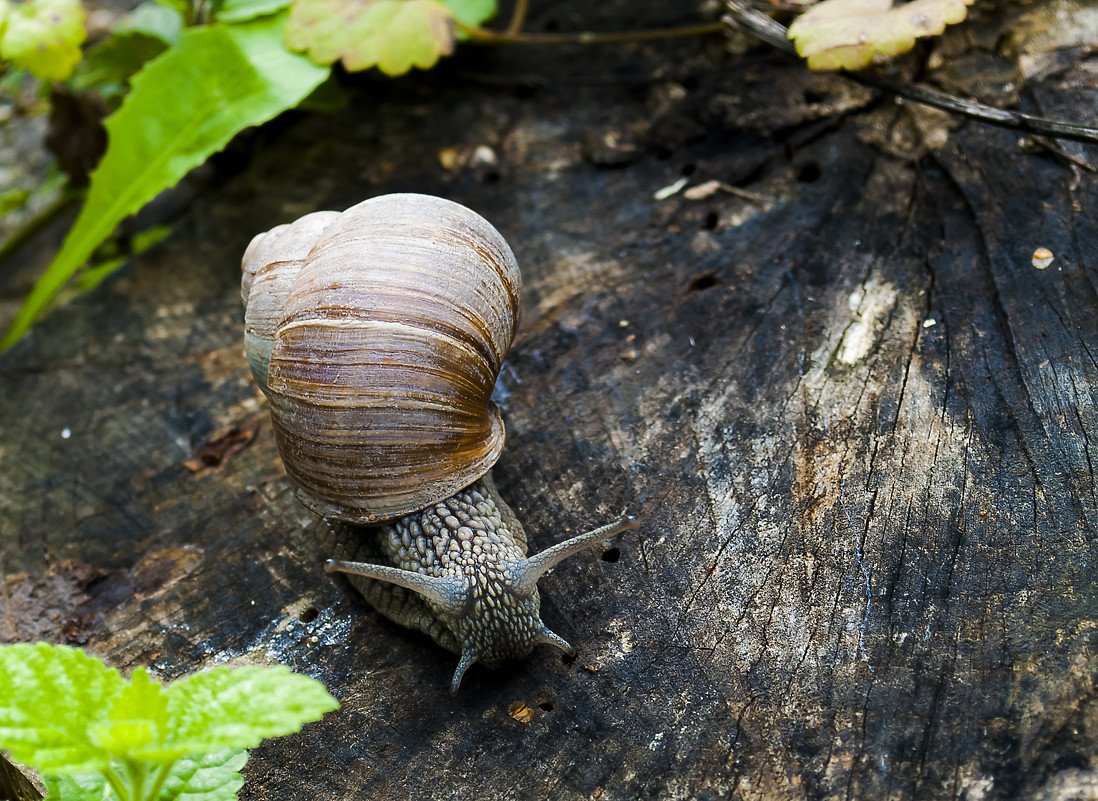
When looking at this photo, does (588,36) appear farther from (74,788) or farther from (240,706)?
(74,788)

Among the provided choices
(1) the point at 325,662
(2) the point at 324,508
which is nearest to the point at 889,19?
(2) the point at 324,508

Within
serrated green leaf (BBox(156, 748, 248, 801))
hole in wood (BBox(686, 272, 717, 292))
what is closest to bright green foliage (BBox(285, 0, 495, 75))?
hole in wood (BBox(686, 272, 717, 292))

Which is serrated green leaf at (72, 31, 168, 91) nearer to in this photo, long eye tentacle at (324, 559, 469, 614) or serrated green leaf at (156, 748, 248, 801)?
long eye tentacle at (324, 559, 469, 614)

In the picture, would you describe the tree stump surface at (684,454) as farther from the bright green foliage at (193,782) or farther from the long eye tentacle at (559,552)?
the bright green foliage at (193,782)

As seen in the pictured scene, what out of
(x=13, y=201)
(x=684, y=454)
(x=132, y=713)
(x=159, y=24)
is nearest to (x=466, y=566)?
(x=684, y=454)

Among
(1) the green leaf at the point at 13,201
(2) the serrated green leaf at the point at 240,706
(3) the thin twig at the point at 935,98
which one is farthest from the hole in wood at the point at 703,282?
(1) the green leaf at the point at 13,201

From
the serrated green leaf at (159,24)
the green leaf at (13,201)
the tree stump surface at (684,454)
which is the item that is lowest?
the tree stump surface at (684,454)

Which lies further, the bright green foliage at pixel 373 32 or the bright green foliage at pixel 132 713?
the bright green foliage at pixel 373 32
